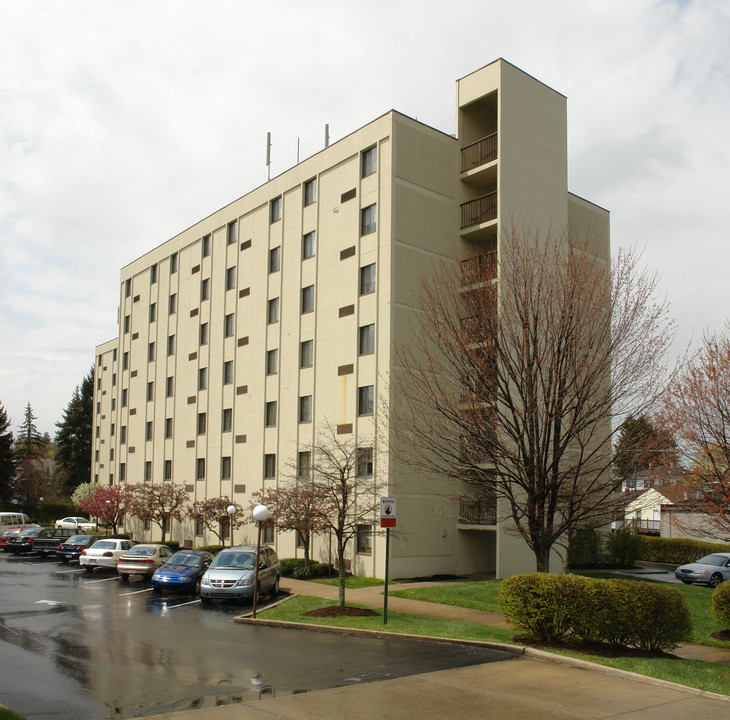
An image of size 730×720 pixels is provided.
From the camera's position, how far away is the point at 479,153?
102 feet

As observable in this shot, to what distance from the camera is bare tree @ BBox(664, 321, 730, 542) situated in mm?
24406

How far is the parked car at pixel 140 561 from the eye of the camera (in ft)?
94.1

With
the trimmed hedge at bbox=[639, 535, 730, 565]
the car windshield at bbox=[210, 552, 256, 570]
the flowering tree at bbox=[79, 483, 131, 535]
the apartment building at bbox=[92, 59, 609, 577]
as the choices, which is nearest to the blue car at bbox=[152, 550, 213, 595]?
the car windshield at bbox=[210, 552, 256, 570]

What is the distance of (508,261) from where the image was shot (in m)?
19.0

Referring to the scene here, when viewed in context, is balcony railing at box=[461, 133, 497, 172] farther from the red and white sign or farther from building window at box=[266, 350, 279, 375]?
the red and white sign

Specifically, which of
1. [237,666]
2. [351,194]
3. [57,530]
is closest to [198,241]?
[351,194]

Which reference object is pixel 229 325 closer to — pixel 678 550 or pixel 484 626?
pixel 484 626

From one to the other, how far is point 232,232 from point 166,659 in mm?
29915

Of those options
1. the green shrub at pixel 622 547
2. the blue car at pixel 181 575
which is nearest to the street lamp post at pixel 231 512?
the blue car at pixel 181 575

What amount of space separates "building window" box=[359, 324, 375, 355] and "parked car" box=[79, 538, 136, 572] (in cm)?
1292

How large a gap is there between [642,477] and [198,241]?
1198 inches

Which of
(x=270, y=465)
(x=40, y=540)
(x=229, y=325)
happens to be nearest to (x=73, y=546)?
(x=40, y=540)

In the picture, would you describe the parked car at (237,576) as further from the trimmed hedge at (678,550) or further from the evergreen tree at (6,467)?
the evergreen tree at (6,467)

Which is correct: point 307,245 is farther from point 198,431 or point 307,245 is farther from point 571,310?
point 571,310
